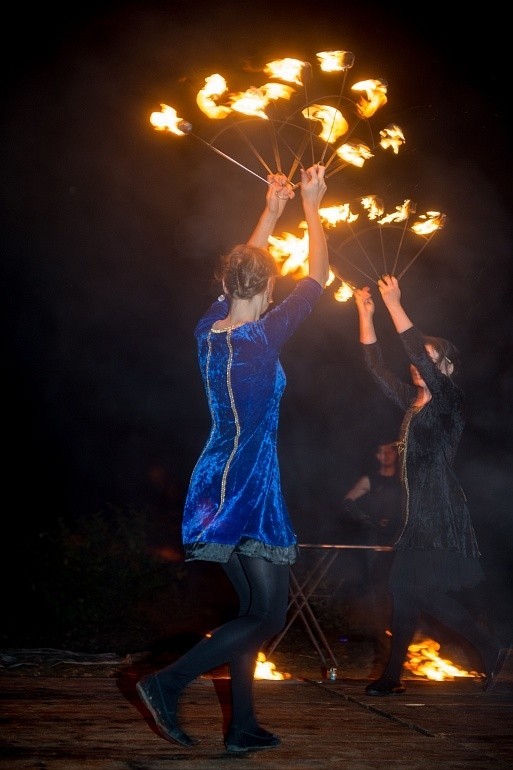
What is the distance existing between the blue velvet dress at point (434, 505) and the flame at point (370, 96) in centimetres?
114

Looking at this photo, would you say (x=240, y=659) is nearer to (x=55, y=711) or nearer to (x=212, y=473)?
(x=212, y=473)

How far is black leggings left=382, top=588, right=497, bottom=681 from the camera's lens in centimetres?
388

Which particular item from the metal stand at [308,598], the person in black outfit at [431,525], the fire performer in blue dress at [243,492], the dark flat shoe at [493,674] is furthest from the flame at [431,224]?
the dark flat shoe at [493,674]

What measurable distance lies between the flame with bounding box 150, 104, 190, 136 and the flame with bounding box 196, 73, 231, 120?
20 centimetres

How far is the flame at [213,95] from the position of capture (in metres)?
3.77

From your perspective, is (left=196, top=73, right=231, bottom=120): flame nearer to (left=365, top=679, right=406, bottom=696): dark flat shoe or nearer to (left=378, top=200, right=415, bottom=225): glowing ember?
(left=378, top=200, right=415, bottom=225): glowing ember

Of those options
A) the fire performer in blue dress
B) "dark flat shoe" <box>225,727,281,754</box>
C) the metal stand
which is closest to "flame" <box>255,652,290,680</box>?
the metal stand

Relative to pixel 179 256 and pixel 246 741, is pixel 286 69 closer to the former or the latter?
pixel 246 741

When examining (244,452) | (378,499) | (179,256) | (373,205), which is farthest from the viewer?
(179,256)

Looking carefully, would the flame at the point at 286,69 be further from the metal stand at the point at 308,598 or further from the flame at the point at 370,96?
the metal stand at the point at 308,598

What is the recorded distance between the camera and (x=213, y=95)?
3.82 metres

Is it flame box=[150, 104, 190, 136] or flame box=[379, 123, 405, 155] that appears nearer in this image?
flame box=[150, 104, 190, 136]

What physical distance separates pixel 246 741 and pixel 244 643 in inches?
12.6

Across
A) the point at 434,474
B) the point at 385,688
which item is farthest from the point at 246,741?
the point at 434,474
